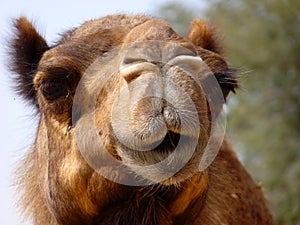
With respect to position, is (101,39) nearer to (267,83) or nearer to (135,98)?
(135,98)

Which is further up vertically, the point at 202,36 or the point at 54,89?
the point at 54,89

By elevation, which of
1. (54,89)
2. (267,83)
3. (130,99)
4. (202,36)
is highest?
(130,99)

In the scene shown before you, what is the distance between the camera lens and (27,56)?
6.60 m

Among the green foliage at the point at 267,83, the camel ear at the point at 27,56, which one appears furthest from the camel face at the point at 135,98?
the green foliage at the point at 267,83

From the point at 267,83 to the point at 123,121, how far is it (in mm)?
21900

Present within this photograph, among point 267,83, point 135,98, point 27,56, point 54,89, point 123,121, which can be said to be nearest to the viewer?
point 135,98

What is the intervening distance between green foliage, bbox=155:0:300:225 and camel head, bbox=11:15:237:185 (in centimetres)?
1802

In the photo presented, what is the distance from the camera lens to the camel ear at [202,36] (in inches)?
263

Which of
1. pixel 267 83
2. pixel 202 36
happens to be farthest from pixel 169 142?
pixel 267 83

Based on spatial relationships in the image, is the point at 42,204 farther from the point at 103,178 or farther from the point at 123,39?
the point at 123,39

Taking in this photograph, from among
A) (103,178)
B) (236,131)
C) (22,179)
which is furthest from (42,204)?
(236,131)

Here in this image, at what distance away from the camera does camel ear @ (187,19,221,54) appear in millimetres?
6672

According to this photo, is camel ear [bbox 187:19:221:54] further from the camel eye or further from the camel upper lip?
the camel upper lip

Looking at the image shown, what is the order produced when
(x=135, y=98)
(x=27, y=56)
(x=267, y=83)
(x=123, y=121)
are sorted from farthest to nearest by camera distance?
(x=267, y=83)
(x=27, y=56)
(x=123, y=121)
(x=135, y=98)
